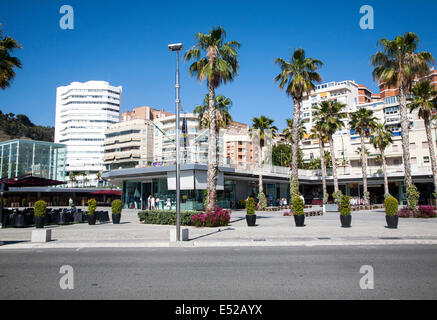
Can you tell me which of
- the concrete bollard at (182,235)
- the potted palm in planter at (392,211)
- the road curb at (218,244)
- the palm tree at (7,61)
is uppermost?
the palm tree at (7,61)

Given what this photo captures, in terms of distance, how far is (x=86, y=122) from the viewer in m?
138

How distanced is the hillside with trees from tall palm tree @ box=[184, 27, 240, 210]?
435 feet

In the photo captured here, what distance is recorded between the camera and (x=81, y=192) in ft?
222

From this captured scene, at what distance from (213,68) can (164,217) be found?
9633mm

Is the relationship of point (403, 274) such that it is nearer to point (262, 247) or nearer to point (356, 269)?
point (356, 269)

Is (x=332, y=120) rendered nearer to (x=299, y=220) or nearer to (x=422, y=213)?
(x=422, y=213)

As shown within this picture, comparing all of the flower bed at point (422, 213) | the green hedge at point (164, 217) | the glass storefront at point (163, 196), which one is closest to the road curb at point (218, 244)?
the green hedge at point (164, 217)

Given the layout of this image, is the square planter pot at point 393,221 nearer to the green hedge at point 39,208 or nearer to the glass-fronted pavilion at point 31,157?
the green hedge at point 39,208

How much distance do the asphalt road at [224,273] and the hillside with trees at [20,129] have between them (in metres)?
141

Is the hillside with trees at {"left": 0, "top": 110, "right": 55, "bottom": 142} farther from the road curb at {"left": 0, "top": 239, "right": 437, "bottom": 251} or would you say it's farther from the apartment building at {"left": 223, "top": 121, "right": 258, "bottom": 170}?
the road curb at {"left": 0, "top": 239, "right": 437, "bottom": 251}

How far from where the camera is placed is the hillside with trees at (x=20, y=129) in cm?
13088

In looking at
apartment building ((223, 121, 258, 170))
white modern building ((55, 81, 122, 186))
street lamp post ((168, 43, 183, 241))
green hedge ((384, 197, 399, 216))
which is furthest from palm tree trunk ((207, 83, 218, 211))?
white modern building ((55, 81, 122, 186))

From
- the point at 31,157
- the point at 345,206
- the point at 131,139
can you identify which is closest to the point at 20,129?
the point at 131,139
